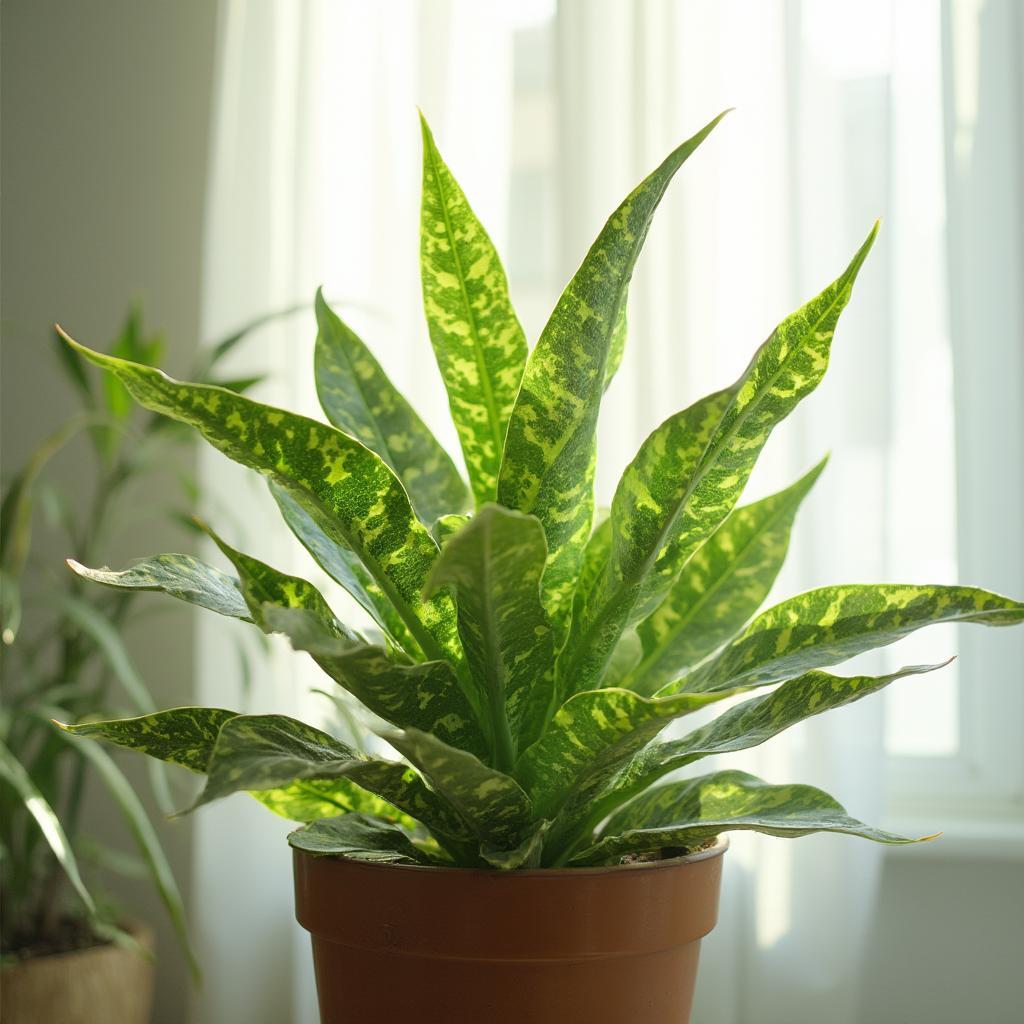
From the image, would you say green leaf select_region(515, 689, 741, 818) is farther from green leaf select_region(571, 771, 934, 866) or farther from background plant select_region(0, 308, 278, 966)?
background plant select_region(0, 308, 278, 966)

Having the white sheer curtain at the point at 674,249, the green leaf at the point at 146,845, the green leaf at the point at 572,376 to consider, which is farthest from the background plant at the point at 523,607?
the white sheer curtain at the point at 674,249

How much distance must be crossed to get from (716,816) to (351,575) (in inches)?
8.9

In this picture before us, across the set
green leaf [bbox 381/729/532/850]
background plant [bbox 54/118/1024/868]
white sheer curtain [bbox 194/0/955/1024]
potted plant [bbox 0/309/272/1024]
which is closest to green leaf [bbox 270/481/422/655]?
background plant [bbox 54/118/1024/868]

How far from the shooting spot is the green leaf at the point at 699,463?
45 centimetres

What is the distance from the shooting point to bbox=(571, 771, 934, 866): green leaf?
48cm

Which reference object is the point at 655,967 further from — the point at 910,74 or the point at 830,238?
the point at 910,74

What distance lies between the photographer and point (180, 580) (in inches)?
19.5

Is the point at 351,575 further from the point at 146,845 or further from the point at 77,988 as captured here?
the point at 77,988

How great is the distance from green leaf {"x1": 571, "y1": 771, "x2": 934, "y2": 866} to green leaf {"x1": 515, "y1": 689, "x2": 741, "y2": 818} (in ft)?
0.15

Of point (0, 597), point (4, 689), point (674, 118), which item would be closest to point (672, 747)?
point (0, 597)

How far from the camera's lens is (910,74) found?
135 centimetres

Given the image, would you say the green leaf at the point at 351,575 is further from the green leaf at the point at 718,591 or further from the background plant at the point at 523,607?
the green leaf at the point at 718,591

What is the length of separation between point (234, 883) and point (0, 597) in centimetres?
49

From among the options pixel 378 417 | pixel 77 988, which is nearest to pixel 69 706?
pixel 77 988
